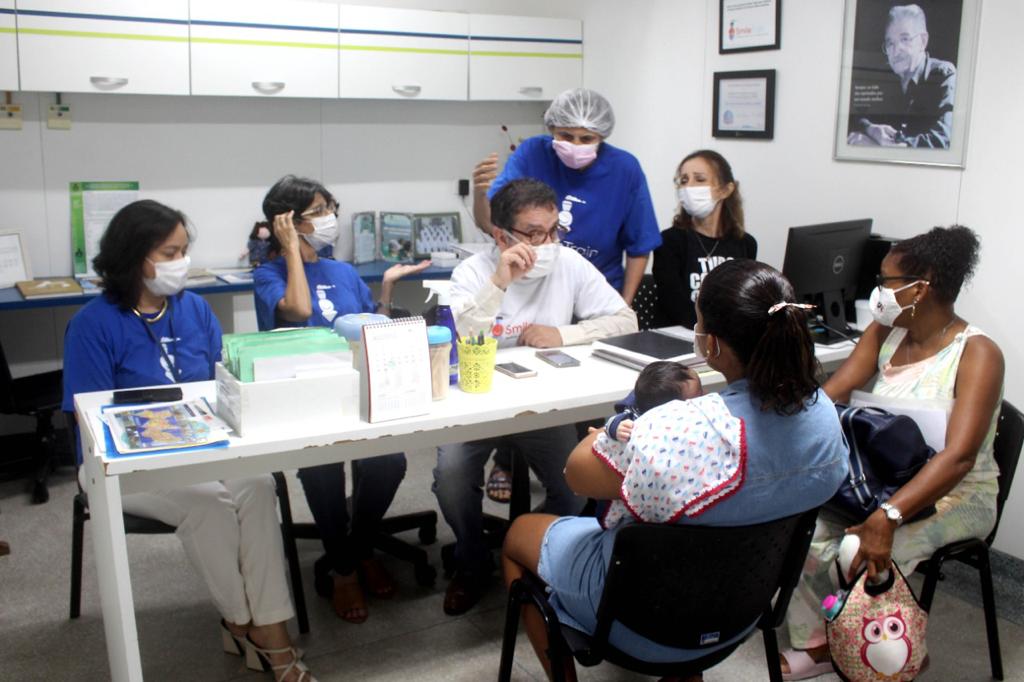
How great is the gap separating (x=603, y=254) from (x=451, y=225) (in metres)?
1.68

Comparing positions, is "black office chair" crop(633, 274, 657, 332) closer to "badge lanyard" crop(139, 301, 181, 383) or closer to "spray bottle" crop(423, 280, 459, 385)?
"spray bottle" crop(423, 280, 459, 385)

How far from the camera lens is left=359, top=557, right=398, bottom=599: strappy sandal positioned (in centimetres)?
298

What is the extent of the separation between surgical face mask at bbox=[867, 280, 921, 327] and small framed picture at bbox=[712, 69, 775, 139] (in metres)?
1.52

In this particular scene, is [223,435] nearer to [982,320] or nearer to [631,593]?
[631,593]

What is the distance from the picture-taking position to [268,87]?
4.26 metres

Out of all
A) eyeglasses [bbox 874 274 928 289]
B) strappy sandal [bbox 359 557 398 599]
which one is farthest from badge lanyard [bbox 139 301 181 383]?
eyeglasses [bbox 874 274 928 289]

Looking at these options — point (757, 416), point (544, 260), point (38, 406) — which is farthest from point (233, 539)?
point (38, 406)

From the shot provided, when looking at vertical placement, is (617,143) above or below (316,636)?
above

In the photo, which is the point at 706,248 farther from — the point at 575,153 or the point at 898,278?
the point at 898,278

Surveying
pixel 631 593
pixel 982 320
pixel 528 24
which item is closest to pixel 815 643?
pixel 631 593

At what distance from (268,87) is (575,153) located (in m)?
1.60

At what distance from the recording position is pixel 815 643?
2564 millimetres

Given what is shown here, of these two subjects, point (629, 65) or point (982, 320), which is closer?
point (982, 320)

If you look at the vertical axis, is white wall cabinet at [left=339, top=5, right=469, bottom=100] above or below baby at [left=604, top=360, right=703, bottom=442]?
above
